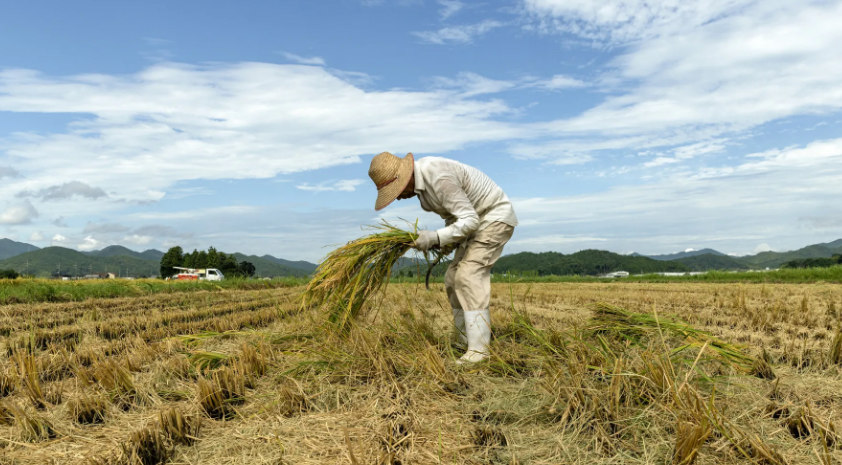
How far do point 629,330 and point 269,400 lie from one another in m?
2.58

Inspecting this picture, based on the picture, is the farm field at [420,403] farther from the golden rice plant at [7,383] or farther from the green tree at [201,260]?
the green tree at [201,260]

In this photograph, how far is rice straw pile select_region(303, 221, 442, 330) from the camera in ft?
12.4

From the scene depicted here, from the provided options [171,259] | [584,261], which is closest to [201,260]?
[171,259]

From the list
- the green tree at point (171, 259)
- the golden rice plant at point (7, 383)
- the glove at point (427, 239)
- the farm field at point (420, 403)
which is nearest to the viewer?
the farm field at point (420, 403)

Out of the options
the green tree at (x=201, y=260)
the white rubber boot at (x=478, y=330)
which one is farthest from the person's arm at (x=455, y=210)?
the green tree at (x=201, y=260)

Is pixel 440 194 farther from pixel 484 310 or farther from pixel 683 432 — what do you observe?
pixel 683 432

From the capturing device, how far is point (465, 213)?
3732 mm

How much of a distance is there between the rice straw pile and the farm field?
193 mm

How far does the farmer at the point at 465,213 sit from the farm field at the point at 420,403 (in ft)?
0.93

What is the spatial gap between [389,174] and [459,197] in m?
0.54

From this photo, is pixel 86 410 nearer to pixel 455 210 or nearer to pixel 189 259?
pixel 455 210

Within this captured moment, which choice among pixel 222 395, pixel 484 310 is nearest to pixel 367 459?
pixel 222 395

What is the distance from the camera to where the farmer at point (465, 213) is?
146 inches

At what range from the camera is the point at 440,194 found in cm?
378
